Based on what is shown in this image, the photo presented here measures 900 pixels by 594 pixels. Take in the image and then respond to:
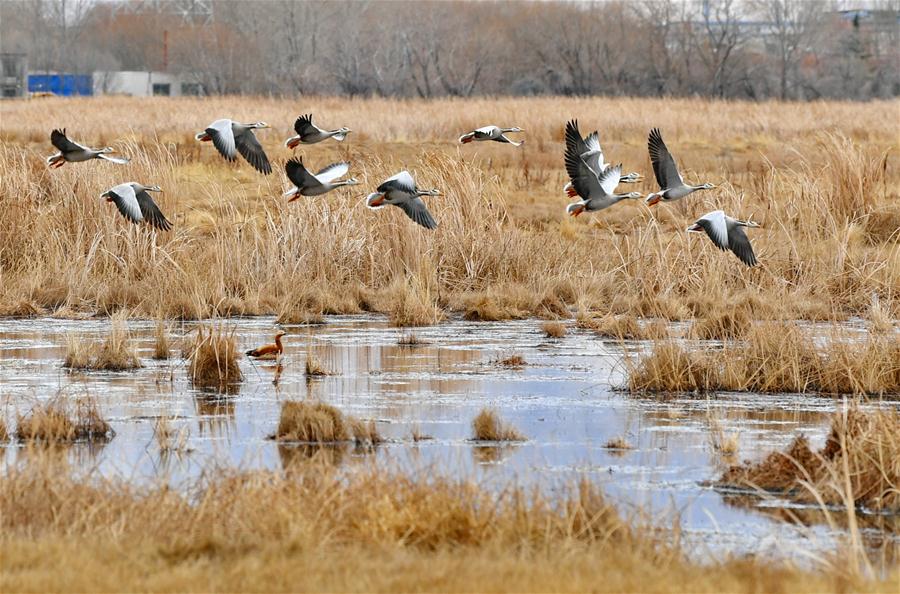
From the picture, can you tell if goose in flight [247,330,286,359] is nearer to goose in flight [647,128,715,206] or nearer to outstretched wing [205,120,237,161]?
outstretched wing [205,120,237,161]

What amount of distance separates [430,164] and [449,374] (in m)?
6.81

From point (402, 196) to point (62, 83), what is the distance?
107 m

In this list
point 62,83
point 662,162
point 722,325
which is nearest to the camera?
point 662,162

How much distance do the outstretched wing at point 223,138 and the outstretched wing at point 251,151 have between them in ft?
0.84

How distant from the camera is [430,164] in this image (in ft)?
67.1

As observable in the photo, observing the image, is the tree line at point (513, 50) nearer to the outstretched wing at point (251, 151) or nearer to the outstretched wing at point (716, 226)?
the outstretched wing at point (251, 151)

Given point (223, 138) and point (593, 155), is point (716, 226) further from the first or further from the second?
point (223, 138)

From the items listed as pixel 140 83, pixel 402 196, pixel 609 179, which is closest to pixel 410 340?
pixel 402 196

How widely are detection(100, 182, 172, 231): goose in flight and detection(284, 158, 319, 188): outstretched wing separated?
1626 millimetres

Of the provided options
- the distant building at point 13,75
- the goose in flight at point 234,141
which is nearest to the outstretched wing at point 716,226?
the goose in flight at point 234,141

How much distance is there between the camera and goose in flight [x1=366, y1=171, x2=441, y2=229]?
15.2 meters

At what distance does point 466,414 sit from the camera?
39.3 ft

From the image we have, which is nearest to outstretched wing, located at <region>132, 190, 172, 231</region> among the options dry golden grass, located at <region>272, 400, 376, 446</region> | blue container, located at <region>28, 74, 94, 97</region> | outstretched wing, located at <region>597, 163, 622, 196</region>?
outstretched wing, located at <region>597, 163, 622, 196</region>

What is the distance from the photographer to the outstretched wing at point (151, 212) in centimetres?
1607
